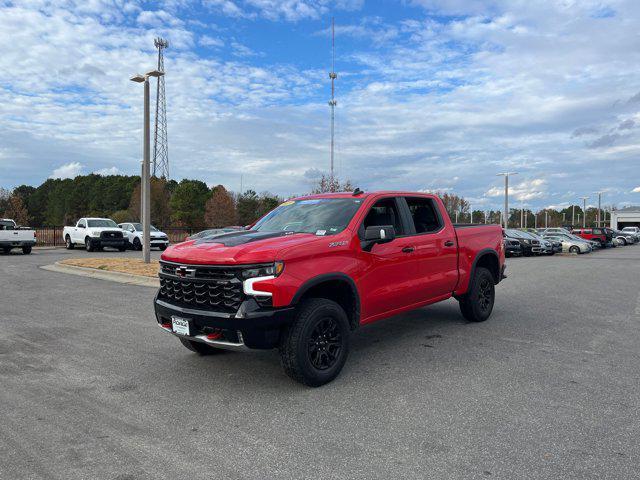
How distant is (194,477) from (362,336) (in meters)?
3.79

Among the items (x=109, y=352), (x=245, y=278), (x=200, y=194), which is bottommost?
(x=109, y=352)

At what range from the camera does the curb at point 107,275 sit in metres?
12.5

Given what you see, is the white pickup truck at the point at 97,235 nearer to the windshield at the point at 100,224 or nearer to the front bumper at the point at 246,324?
the windshield at the point at 100,224

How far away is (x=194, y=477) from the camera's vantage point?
300 cm

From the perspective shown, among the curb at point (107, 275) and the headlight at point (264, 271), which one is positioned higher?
the headlight at point (264, 271)

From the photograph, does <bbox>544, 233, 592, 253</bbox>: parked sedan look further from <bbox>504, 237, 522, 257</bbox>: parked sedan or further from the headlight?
the headlight

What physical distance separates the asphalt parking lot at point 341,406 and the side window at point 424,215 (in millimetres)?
1468

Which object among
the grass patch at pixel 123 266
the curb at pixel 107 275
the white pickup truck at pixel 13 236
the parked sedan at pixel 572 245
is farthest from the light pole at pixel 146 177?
the parked sedan at pixel 572 245

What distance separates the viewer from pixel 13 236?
22297mm

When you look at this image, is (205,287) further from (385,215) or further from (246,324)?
(385,215)

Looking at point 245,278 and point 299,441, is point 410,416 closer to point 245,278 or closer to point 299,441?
point 299,441

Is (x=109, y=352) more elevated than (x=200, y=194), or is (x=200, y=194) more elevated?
(x=200, y=194)

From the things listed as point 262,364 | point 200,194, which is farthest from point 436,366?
point 200,194

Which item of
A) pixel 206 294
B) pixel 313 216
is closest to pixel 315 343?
pixel 206 294
